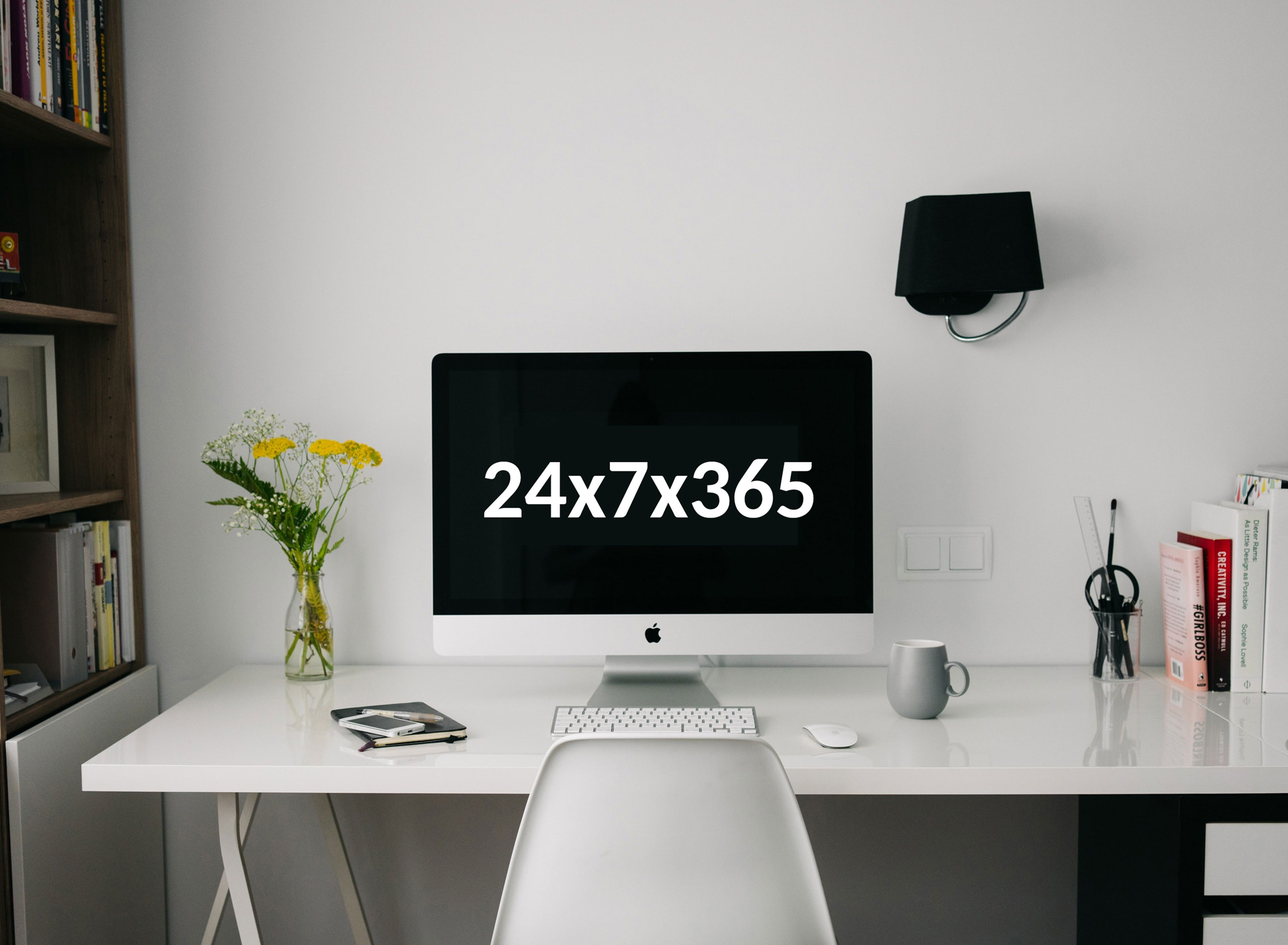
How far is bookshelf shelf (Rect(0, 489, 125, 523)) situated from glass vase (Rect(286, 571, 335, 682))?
371mm

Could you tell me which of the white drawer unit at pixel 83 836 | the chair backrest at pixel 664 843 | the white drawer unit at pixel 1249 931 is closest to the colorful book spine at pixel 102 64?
the white drawer unit at pixel 83 836

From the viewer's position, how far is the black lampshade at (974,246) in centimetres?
166

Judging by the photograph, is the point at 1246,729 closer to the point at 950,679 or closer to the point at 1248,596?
the point at 1248,596

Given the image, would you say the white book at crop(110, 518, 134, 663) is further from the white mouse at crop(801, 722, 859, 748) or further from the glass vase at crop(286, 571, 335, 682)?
the white mouse at crop(801, 722, 859, 748)

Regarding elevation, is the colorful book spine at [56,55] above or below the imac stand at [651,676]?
above

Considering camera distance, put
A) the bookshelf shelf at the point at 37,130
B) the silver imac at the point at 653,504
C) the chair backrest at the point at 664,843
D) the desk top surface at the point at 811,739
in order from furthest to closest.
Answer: the silver imac at the point at 653,504
the bookshelf shelf at the point at 37,130
the desk top surface at the point at 811,739
the chair backrest at the point at 664,843

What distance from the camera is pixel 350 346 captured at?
1.80 meters

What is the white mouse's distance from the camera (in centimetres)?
132

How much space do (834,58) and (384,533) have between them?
123 cm

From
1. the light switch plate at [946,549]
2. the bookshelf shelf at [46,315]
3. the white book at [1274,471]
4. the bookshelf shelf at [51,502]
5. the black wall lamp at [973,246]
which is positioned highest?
the black wall lamp at [973,246]

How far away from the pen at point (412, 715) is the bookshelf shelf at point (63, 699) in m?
0.51

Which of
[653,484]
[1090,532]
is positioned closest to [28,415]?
[653,484]

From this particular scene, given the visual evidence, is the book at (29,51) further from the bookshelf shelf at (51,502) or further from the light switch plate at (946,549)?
the light switch plate at (946,549)

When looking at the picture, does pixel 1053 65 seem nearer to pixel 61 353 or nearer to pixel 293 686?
pixel 293 686
